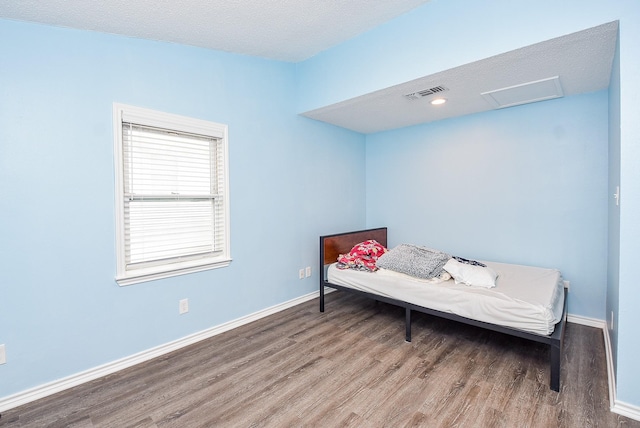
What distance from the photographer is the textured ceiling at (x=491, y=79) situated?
2043 mm

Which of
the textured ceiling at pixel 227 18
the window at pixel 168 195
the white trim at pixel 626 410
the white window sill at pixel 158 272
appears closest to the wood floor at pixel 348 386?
the white trim at pixel 626 410

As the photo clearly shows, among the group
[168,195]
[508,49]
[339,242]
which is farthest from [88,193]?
[508,49]

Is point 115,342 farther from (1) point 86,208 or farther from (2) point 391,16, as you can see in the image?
(2) point 391,16

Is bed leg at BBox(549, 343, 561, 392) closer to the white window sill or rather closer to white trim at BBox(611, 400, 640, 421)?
white trim at BBox(611, 400, 640, 421)

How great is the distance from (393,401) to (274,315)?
1715mm

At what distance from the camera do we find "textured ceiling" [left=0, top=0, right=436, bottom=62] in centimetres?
194

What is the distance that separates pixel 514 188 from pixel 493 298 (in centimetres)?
166

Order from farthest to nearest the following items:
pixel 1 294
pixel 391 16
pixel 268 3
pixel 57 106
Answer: pixel 391 16 < pixel 268 3 < pixel 57 106 < pixel 1 294

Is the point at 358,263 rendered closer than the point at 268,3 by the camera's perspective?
No

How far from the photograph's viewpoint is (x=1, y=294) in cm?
188

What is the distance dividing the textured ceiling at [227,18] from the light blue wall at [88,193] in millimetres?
112

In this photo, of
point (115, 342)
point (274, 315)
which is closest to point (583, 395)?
point (274, 315)

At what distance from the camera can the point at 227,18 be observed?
91.7 inches

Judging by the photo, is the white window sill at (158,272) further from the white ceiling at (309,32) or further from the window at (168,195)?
the white ceiling at (309,32)
